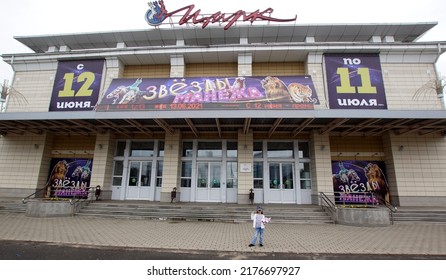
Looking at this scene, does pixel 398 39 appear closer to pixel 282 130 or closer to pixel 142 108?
pixel 282 130

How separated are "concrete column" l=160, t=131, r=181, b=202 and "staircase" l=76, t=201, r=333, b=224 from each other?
6.43 ft

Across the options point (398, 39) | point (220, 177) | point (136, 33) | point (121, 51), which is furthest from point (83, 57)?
point (398, 39)

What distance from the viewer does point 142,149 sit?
643 inches

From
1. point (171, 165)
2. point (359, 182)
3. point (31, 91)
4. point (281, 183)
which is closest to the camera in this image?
point (359, 182)

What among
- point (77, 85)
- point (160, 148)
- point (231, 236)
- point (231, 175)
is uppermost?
point (77, 85)

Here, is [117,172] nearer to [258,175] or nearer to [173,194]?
[173,194]

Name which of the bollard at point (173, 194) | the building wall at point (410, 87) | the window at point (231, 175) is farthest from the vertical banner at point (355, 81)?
the bollard at point (173, 194)

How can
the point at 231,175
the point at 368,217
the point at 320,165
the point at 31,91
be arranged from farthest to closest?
1. the point at 31,91
2. the point at 231,175
3. the point at 320,165
4. the point at 368,217

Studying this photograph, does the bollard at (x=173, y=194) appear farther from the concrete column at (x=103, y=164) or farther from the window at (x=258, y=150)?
the window at (x=258, y=150)

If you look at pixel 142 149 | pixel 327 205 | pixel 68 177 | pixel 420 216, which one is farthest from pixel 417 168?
pixel 68 177

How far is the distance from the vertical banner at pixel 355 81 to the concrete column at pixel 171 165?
33.8 feet

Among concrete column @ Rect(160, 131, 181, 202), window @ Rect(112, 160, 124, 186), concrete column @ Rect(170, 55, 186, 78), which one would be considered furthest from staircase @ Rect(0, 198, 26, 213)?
concrete column @ Rect(170, 55, 186, 78)

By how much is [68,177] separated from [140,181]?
17.2ft

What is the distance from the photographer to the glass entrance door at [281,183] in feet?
48.2
